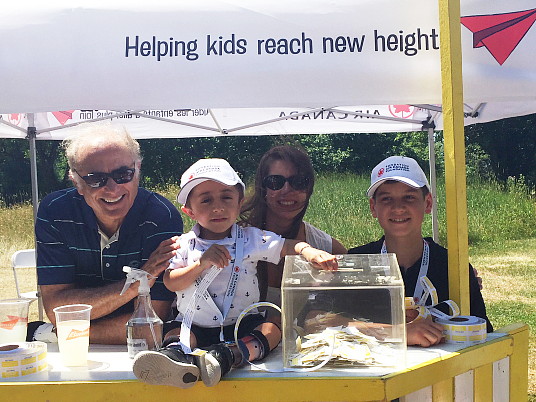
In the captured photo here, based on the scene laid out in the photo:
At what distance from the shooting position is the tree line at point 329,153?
2070 cm

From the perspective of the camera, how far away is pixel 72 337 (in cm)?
212

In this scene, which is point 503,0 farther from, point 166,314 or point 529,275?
point 529,275

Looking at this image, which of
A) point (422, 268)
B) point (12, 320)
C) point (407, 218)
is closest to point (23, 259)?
point (12, 320)

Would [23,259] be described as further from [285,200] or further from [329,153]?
[329,153]

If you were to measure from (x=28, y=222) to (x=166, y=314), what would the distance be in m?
14.1

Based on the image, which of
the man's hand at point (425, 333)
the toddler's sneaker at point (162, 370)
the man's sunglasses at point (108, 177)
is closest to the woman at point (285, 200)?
the man's sunglasses at point (108, 177)

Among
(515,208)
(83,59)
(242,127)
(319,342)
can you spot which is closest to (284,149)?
(83,59)

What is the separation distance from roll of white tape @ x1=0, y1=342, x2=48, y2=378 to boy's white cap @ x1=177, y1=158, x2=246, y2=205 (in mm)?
929

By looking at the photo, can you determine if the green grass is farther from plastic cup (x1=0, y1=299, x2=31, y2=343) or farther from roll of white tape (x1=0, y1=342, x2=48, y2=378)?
roll of white tape (x1=0, y1=342, x2=48, y2=378)

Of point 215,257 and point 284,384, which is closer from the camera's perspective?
point 284,384

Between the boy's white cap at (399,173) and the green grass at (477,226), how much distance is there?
6255 mm

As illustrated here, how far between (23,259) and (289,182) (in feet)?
12.2

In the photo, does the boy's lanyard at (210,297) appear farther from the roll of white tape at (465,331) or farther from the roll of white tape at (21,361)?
the roll of white tape at (465,331)

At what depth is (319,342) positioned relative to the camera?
6.65 ft
